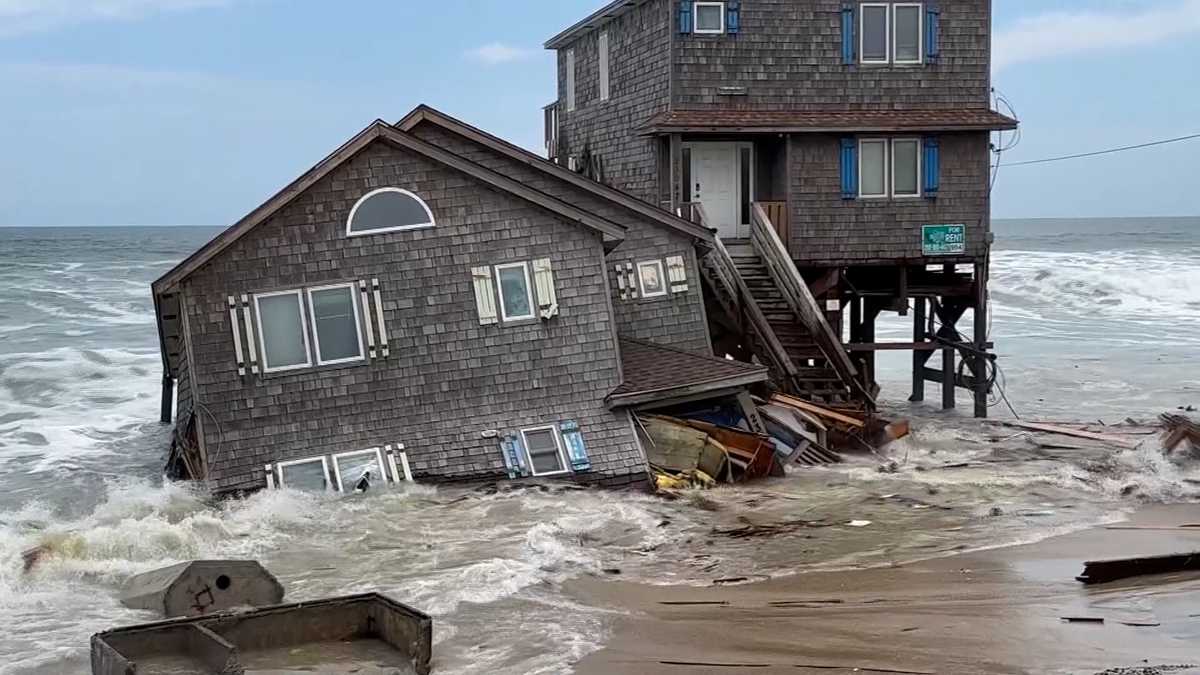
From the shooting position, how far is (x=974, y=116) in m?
27.0

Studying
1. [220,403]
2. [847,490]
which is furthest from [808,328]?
[220,403]

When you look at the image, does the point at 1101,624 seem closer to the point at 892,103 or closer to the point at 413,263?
the point at 413,263

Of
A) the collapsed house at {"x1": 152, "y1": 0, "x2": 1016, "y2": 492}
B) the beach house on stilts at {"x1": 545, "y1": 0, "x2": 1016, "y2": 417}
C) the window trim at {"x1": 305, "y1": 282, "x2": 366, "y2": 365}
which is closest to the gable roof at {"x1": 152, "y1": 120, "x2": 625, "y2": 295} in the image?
the collapsed house at {"x1": 152, "y1": 0, "x2": 1016, "y2": 492}

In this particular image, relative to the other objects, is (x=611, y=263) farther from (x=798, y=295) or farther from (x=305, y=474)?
(x=305, y=474)

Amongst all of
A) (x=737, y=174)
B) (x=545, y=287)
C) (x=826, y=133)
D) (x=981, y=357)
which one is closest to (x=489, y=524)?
(x=545, y=287)

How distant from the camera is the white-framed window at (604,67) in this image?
31166 mm

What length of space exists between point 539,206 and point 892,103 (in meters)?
9.62

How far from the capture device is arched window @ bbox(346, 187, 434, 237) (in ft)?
66.0

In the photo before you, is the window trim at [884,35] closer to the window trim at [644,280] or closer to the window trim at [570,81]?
the window trim at [644,280]

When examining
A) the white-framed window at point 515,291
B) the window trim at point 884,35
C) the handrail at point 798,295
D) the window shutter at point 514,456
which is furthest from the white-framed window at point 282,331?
the window trim at point 884,35

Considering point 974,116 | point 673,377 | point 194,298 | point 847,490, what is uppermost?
point 974,116

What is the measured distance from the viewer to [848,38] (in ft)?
89.0

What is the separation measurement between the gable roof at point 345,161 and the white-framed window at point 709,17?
7381 mm

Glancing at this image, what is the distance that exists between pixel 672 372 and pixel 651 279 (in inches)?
114
